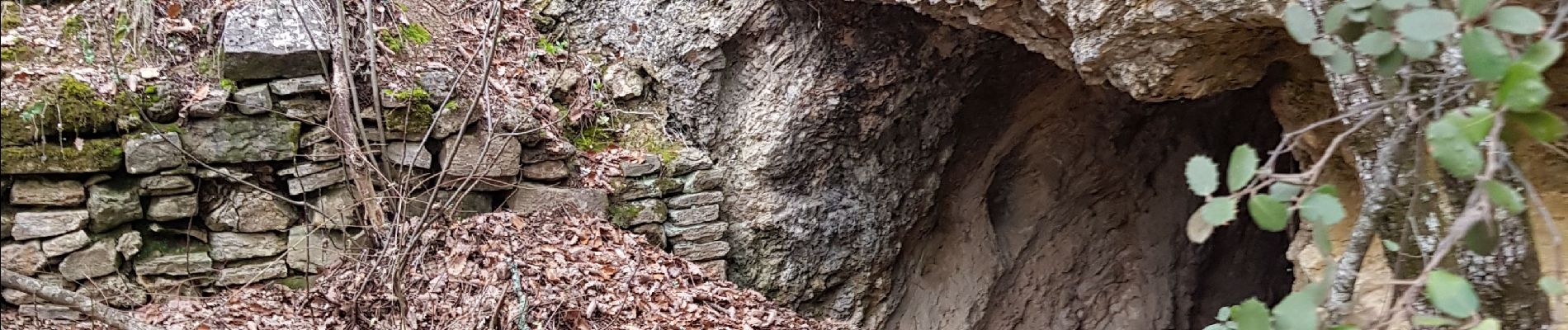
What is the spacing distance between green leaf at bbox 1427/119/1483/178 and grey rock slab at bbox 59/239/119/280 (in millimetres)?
4110

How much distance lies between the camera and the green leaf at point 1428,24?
1.31 metres

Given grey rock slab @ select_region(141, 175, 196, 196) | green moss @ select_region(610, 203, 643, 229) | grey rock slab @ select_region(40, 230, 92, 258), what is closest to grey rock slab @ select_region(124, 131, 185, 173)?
grey rock slab @ select_region(141, 175, 196, 196)

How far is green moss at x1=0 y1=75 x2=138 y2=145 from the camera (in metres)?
3.43

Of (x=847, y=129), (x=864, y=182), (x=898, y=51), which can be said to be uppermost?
(x=898, y=51)

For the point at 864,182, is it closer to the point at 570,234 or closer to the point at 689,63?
the point at 689,63

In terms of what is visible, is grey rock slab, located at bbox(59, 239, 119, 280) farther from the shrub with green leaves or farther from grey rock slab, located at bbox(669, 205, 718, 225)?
the shrub with green leaves

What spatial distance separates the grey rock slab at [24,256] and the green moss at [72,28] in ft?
2.62

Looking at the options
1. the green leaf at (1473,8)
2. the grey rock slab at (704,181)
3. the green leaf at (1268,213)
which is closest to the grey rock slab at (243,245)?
the grey rock slab at (704,181)

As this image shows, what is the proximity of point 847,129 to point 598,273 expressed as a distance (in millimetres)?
1370

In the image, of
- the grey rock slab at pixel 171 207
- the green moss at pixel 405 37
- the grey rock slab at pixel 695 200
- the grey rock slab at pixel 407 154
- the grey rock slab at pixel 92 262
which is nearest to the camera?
the grey rock slab at pixel 92 262

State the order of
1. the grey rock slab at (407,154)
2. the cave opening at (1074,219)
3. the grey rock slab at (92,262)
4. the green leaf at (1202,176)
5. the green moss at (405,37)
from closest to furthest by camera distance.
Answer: the green leaf at (1202,176)
the grey rock slab at (92,262)
the grey rock slab at (407,154)
the green moss at (405,37)
the cave opening at (1074,219)

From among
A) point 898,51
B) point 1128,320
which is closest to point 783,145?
point 898,51

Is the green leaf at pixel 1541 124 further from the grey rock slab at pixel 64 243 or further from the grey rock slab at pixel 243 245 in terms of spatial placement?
the grey rock slab at pixel 64 243

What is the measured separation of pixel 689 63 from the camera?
456cm
